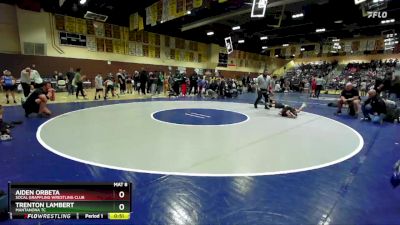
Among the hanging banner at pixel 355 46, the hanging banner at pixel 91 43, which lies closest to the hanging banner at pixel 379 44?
the hanging banner at pixel 355 46

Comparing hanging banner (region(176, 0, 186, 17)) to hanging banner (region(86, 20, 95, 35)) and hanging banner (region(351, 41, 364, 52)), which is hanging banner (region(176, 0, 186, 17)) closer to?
hanging banner (region(86, 20, 95, 35))

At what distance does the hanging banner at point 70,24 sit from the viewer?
1903cm

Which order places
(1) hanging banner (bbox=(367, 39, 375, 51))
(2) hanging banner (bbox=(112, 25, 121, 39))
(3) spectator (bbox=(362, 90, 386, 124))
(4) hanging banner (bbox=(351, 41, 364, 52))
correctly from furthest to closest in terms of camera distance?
(4) hanging banner (bbox=(351, 41, 364, 52))
(1) hanging banner (bbox=(367, 39, 375, 51))
(2) hanging banner (bbox=(112, 25, 121, 39))
(3) spectator (bbox=(362, 90, 386, 124))

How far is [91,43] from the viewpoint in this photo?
20656 mm

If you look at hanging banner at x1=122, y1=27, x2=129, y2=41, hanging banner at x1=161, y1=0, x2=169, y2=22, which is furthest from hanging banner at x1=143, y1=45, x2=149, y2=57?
hanging banner at x1=161, y1=0, x2=169, y2=22

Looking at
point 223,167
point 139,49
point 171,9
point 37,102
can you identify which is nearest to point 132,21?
point 139,49

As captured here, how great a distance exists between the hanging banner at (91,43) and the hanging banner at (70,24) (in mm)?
1241

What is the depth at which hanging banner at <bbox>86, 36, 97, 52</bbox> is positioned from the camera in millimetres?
20438

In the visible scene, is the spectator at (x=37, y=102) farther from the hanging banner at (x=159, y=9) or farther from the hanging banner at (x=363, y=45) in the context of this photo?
the hanging banner at (x=363, y=45)

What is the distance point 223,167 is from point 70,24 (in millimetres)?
20077

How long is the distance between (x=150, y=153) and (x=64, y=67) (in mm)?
18356

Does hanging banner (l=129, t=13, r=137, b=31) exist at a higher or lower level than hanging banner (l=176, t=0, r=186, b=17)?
higher

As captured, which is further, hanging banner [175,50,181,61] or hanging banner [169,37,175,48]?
hanging banner [175,50,181,61]
